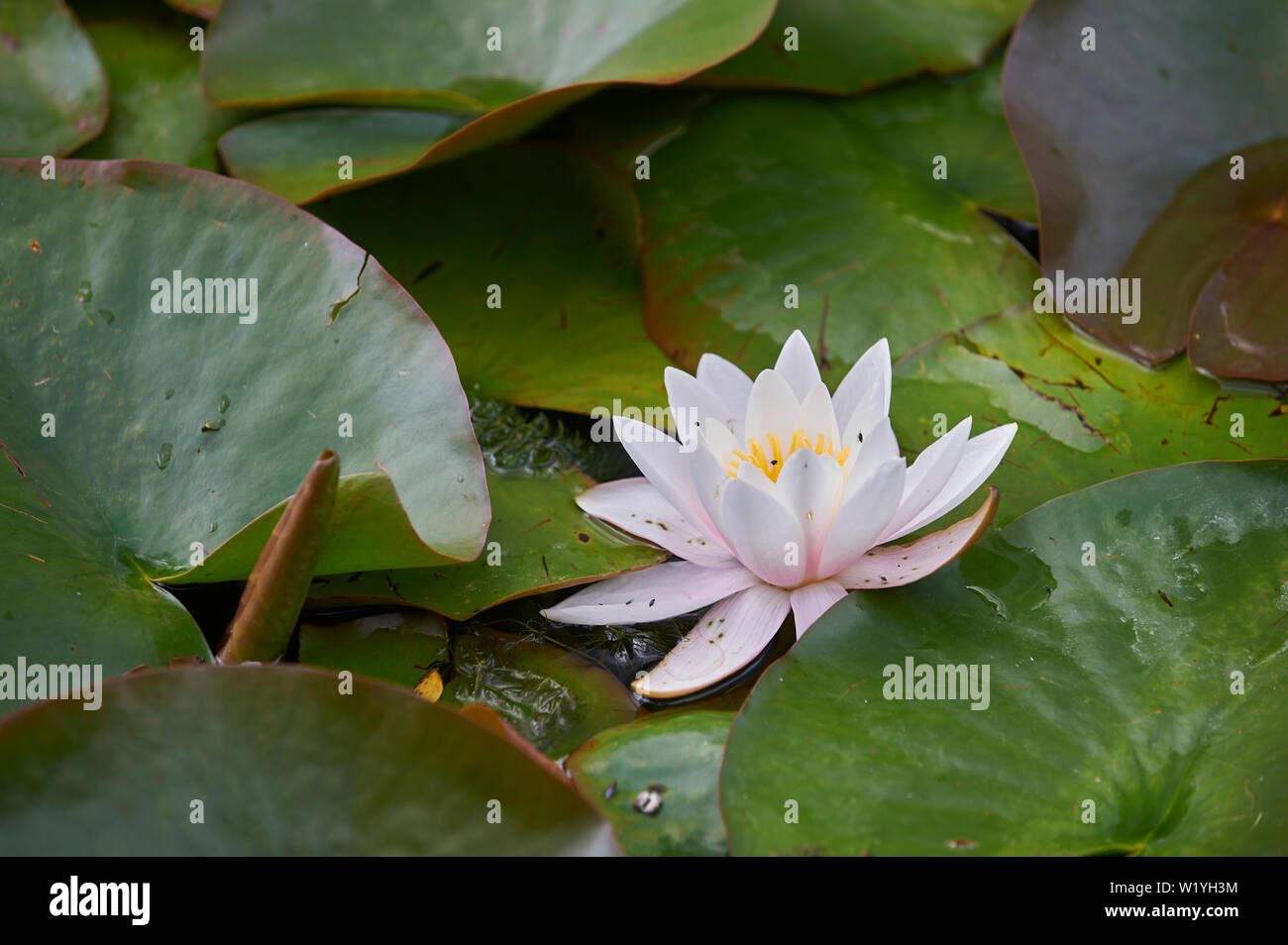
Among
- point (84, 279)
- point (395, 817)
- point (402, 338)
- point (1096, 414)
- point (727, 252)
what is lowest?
point (395, 817)

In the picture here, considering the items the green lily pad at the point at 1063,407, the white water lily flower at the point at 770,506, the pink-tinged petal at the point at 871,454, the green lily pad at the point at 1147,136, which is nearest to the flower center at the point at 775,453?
the white water lily flower at the point at 770,506

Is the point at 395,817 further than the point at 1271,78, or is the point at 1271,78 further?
the point at 1271,78

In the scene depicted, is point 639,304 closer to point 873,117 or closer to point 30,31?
point 873,117

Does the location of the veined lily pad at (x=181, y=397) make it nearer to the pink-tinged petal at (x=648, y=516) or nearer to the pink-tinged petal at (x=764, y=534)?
the pink-tinged petal at (x=648, y=516)

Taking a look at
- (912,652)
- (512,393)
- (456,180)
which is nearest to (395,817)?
(912,652)

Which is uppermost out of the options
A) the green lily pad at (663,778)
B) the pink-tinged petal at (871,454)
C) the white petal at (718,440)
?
the white petal at (718,440)

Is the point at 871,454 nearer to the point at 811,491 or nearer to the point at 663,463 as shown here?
the point at 811,491
